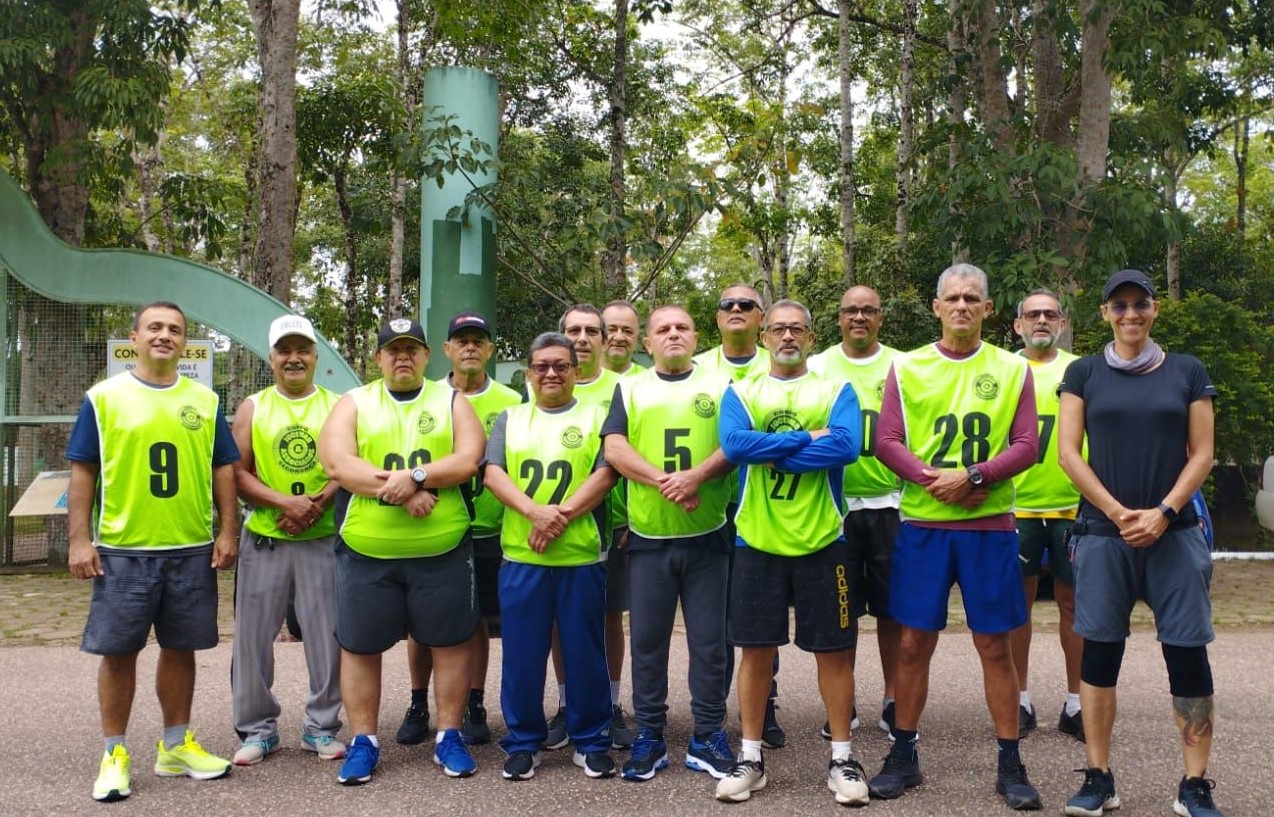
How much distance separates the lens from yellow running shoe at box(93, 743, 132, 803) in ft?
14.8

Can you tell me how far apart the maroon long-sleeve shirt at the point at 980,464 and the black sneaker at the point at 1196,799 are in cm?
122

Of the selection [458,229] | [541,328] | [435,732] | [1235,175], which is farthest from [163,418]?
[1235,175]

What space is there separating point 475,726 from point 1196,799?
10.8ft

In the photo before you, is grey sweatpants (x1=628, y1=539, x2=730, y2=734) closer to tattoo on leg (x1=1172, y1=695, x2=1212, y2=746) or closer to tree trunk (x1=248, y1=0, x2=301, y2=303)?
tattoo on leg (x1=1172, y1=695, x2=1212, y2=746)

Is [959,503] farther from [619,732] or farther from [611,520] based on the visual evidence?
[619,732]

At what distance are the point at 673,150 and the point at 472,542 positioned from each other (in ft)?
52.2

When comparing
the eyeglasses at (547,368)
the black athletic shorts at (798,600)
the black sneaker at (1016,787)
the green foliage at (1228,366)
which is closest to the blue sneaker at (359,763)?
the black athletic shorts at (798,600)

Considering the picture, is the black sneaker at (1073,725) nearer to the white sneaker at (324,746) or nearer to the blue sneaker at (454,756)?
the blue sneaker at (454,756)

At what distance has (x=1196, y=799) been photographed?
13.9 feet

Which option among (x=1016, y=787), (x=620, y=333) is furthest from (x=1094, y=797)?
(x=620, y=333)

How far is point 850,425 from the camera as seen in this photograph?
4.66 m

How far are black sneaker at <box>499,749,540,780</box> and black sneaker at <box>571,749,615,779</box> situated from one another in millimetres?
248

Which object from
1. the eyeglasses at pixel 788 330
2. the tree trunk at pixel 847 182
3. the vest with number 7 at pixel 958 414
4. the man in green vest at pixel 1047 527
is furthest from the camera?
the tree trunk at pixel 847 182

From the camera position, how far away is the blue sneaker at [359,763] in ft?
15.4
